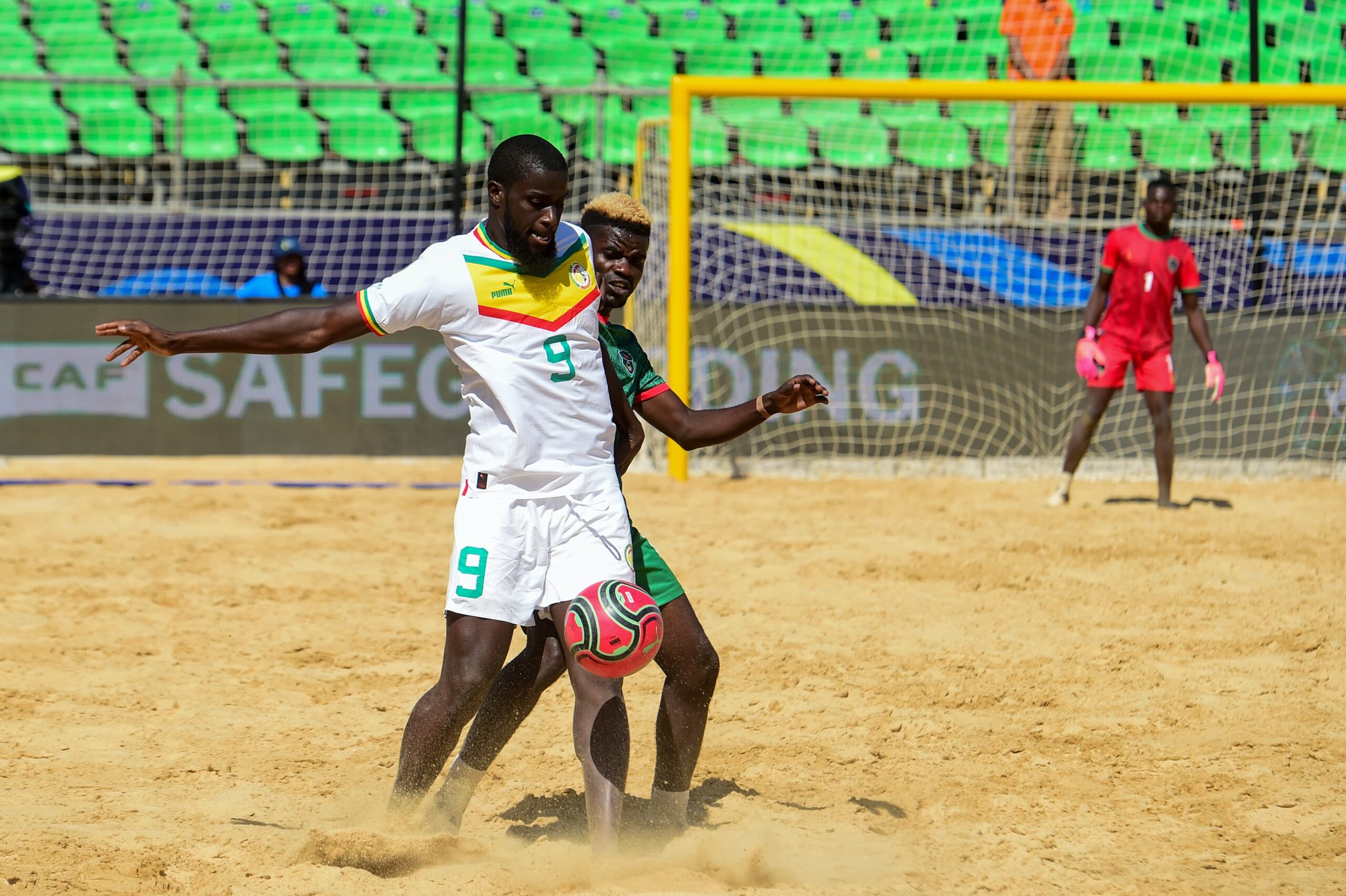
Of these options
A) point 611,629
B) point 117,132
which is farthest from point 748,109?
point 611,629

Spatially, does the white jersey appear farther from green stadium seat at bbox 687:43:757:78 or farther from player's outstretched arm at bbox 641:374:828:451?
green stadium seat at bbox 687:43:757:78

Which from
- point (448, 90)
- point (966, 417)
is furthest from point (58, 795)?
point (448, 90)

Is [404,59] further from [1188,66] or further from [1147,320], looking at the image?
[1147,320]

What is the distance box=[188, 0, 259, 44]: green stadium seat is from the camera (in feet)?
46.6

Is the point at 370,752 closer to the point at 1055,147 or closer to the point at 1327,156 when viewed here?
the point at 1055,147

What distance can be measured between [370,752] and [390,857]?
113 centimetres

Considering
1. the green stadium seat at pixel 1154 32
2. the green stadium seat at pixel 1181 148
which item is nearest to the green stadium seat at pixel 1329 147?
the green stadium seat at pixel 1181 148

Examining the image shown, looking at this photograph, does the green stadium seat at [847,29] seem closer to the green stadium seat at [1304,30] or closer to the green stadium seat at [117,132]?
the green stadium seat at [1304,30]

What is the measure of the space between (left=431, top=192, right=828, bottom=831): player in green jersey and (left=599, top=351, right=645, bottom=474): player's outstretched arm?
0.09 ft

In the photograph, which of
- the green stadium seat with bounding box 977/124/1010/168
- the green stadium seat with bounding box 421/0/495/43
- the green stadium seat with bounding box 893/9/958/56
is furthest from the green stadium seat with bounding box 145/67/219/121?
the green stadium seat with bounding box 977/124/1010/168

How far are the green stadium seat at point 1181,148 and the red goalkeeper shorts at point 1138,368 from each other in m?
3.31

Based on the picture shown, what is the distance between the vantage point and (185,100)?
13055mm

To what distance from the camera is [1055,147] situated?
11.9 m

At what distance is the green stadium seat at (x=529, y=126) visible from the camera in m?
12.9
